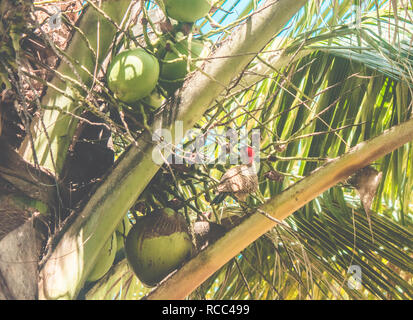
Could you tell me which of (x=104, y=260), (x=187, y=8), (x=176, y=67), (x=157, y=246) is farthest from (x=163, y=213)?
(x=187, y=8)

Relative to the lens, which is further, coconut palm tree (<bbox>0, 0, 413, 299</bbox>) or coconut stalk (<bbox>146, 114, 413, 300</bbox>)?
coconut stalk (<bbox>146, 114, 413, 300</bbox>)

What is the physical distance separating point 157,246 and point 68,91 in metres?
0.43

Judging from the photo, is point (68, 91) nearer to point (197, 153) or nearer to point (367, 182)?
point (197, 153)

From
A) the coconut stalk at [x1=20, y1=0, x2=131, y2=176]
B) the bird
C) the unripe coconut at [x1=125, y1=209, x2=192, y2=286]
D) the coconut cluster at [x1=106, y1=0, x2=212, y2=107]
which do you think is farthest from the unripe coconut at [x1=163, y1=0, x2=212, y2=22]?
the unripe coconut at [x1=125, y1=209, x2=192, y2=286]

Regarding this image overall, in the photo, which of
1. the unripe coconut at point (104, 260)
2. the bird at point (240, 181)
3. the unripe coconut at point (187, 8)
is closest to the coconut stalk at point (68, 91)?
the unripe coconut at point (187, 8)

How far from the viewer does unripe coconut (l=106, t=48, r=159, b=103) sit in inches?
46.6

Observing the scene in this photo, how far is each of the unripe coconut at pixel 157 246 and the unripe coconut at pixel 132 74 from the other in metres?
0.32

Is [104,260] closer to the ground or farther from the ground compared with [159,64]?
closer to the ground

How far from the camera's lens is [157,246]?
1300 mm

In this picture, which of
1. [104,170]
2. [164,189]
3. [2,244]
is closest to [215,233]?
[164,189]

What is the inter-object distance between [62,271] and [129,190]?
0.75 feet

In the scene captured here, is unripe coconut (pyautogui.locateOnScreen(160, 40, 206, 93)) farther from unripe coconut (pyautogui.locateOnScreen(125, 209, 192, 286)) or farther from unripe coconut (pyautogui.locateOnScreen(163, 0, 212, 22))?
unripe coconut (pyautogui.locateOnScreen(125, 209, 192, 286))

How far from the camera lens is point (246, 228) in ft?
4.37

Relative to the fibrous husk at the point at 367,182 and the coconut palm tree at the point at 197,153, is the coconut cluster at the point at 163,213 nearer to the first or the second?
the coconut palm tree at the point at 197,153
